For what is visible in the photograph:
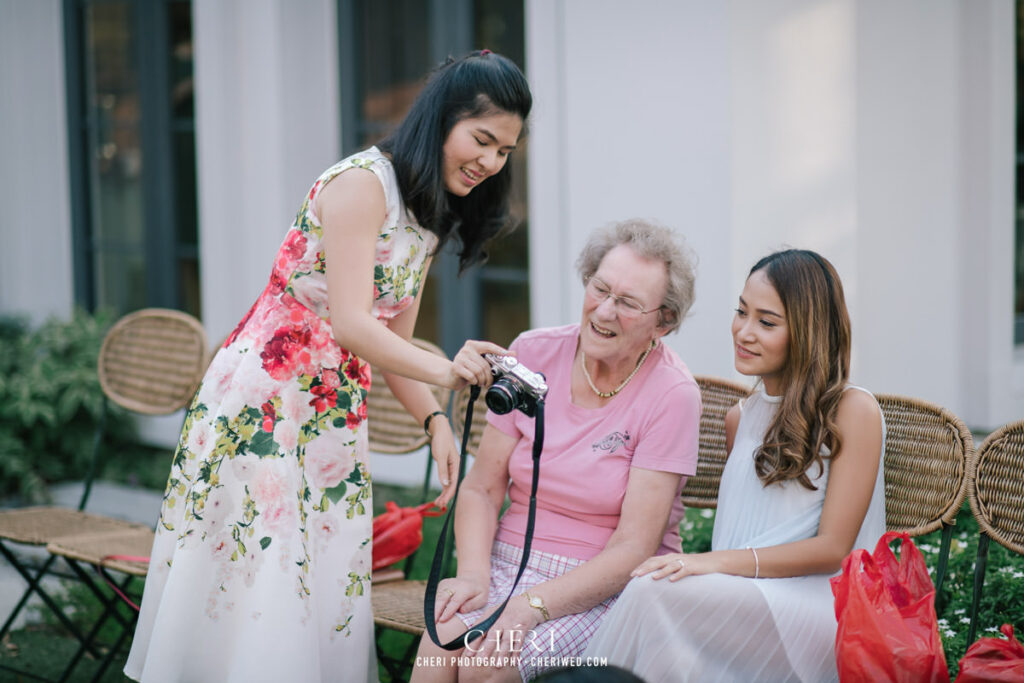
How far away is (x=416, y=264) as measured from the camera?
2514 millimetres

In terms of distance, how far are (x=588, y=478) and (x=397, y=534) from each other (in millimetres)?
709

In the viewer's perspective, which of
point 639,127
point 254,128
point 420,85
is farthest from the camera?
point 254,128

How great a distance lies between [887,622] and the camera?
207 centimetres

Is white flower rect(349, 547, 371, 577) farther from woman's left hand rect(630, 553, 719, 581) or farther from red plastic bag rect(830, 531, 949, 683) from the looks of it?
red plastic bag rect(830, 531, 949, 683)

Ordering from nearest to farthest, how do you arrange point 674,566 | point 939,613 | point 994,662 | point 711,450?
point 994,662, point 674,566, point 711,450, point 939,613

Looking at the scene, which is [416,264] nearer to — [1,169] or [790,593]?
[790,593]

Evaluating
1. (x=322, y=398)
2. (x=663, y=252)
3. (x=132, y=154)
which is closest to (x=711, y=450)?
(x=663, y=252)

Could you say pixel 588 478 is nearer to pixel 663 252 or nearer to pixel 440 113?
pixel 663 252

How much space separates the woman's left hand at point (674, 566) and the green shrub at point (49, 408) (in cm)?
439

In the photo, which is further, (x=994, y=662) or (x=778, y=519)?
(x=778, y=519)

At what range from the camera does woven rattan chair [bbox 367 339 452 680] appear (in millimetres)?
2732

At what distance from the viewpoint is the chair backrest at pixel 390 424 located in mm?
3438

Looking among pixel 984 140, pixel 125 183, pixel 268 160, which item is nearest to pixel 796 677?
pixel 984 140

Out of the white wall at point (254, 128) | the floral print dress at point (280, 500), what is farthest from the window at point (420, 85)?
the floral print dress at point (280, 500)
